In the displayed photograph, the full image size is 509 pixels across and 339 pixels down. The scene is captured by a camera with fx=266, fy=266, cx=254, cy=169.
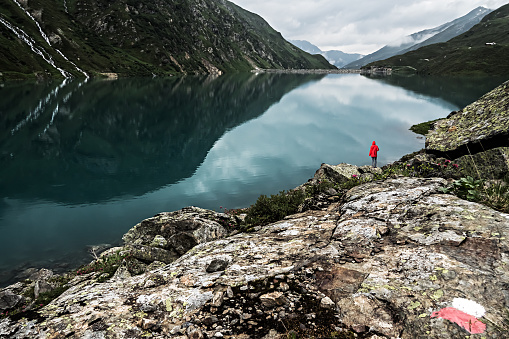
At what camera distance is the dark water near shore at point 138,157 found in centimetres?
2059

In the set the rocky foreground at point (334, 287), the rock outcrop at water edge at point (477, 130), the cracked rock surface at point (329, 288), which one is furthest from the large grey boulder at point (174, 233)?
the rock outcrop at water edge at point (477, 130)

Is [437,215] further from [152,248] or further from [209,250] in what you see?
[152,248]

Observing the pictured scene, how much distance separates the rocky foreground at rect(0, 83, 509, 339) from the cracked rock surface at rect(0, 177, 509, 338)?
0.8 inches

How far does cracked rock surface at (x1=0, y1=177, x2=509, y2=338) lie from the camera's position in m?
4.54

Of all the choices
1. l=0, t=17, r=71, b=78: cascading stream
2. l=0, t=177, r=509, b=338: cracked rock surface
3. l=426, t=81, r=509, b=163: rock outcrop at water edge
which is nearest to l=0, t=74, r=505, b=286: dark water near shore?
l=0, t=177, r=509, b=338: cracked rock surface

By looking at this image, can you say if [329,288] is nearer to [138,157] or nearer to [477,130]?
[477,130]

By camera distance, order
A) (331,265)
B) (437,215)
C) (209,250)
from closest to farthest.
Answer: (331,265)
(437,215)
(209,250)

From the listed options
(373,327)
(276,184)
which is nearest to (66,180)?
(276,184)

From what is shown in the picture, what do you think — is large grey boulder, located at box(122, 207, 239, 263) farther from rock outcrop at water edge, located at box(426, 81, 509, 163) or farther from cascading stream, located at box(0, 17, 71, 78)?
cascading stream, located at box(0, 17, 71, 78)

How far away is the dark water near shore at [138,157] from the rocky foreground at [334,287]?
13.7 metres

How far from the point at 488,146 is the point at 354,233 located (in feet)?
35.7

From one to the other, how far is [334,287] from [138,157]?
39.0m

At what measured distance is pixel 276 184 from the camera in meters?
29.1

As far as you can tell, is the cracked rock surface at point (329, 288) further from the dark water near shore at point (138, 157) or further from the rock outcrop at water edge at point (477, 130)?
the dark water near shore at point (138, 157)
